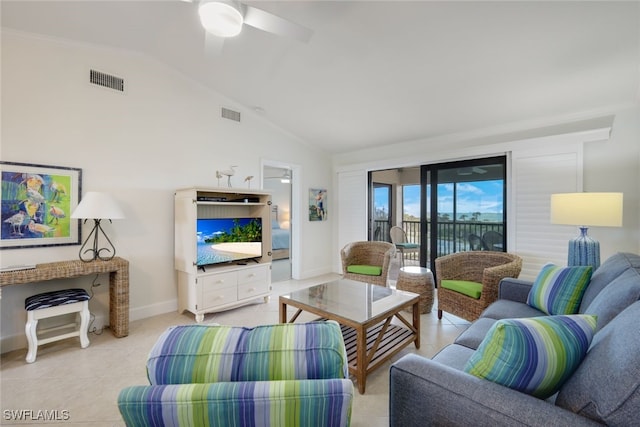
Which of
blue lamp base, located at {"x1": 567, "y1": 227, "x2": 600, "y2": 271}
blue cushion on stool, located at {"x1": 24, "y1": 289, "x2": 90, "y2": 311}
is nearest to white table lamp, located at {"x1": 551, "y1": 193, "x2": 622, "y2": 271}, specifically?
blue lamp base, located at {"x1": 567, "y1": 227, "x2": 600, "y2": 271}

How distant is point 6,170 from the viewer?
8.21ft

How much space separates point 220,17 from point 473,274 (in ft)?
11.4

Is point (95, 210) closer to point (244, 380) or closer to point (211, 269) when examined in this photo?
point (211, 269)

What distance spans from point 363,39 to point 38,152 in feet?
10.5

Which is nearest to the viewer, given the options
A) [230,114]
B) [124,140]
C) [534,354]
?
[534,354]

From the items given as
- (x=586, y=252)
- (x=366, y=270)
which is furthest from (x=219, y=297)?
(x=586, y=252)

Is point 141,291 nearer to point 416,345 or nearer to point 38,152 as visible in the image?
point 38,152

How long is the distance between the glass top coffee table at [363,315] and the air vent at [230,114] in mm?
2710

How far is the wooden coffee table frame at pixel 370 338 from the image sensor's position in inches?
78.0

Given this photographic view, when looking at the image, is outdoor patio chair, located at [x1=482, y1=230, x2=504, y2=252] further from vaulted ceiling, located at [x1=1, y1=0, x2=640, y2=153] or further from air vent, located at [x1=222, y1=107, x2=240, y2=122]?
air vent, located at [x1=222, y1=107, x2=240, y2=122]

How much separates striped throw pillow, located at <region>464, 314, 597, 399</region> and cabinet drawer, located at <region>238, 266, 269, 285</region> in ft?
9.60

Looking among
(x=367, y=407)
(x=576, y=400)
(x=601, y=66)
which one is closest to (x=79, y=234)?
(x=367, y=407)

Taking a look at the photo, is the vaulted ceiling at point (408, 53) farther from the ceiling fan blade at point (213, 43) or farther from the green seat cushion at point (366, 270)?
the green seat cushion at point (366, 270)

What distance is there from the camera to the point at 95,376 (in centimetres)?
216
